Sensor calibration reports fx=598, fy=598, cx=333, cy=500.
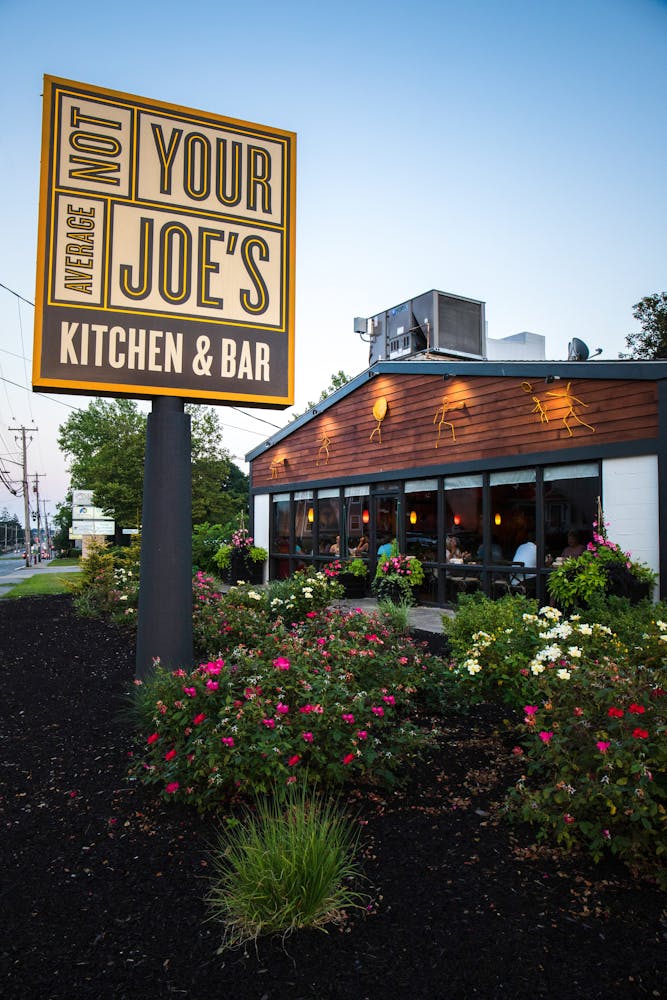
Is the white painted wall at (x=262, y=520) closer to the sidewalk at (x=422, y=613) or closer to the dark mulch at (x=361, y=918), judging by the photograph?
the sidewalk at (x=422, y=613)

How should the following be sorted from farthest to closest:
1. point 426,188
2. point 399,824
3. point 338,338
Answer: point 338,338 → point 426,188 → point 399,824

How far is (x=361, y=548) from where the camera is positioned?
13195 mm

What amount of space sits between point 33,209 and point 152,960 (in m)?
5.39

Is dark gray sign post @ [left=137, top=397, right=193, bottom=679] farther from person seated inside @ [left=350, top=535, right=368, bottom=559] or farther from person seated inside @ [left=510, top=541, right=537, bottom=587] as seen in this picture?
person seated inside @ [left=350, top=535, right=368, bottom=559]

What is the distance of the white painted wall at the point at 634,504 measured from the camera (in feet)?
26.0

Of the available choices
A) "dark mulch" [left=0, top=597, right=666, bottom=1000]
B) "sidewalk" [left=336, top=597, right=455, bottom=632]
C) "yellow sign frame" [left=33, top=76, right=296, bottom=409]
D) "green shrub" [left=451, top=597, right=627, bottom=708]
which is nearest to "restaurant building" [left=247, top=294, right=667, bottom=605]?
"sidewalk" [left=336, top=597, right=455, bottom=632]

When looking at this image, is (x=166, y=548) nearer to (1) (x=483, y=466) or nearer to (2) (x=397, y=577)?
(2) (x=397, y=577)

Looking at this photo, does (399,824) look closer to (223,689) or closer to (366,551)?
(223,689)

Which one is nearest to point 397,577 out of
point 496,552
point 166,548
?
point 496,552

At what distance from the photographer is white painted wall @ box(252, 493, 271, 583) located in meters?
16.8

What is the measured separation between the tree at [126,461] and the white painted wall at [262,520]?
19794mm

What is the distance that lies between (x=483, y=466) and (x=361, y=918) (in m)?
8.74

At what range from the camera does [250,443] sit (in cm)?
6425

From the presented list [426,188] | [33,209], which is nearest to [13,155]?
[33,209]
